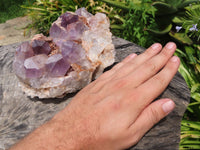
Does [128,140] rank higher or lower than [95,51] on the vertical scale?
lower

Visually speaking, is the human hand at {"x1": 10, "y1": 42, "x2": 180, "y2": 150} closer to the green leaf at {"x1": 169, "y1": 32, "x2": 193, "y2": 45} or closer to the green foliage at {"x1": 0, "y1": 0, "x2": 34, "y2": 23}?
the green leaf at {"x1": 169, "y1": 32, "x2": 193, "y2": 45}

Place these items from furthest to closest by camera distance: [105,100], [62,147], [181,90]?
[181,90] < [105,100] < [62,147]

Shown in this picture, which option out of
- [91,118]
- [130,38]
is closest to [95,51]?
[91,118]

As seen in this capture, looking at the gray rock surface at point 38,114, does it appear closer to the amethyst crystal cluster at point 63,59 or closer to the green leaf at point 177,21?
the amethyst crystal cluster at point 63,59

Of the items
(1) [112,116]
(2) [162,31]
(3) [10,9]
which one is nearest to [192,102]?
(2) [162,31]

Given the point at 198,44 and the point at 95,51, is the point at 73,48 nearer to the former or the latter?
the point at 95,51

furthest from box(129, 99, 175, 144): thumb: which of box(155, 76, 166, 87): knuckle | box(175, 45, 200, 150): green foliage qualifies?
box(175, 45, 200, 150): green foliage
